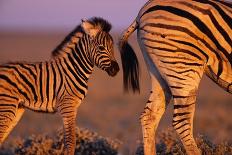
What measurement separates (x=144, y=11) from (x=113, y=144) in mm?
2573

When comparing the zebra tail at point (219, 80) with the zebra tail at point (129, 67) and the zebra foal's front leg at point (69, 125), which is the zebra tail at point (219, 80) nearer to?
the zebra tail at point (129, 67)

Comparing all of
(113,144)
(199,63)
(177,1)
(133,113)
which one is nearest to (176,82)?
(199,63)

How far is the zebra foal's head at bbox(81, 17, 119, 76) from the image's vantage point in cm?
814

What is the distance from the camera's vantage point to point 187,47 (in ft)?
23.2

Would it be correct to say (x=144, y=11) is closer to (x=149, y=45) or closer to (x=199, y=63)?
(x=149, y=45)

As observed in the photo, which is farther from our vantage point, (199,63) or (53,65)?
(53,65)

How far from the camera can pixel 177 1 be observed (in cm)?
726

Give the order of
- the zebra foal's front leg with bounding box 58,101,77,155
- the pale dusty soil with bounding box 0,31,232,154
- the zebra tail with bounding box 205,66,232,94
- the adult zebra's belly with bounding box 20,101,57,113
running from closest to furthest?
the zebra tail with bounding box 205,66,232,94 < the zebra foal's front leg with bounding box 58,101,77,155 < the adult zebra's belly with bounding box 20,101,57,113 < the pale dusty soil with bounding box 0,31,232,154

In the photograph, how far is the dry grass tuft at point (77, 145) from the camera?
862cm

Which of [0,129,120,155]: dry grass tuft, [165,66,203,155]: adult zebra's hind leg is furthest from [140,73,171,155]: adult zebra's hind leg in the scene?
[0,129,120,155]: dry grass tuft

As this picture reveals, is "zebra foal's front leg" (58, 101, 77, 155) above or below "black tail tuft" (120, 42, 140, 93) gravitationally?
below

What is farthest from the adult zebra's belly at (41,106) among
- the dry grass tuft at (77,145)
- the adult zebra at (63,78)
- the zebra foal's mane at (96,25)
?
the zebra foal's mane at (96,25)

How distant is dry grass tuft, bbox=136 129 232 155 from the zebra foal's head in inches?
55.5

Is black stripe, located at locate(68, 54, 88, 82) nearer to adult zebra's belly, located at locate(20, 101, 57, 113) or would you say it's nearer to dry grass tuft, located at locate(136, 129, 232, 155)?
adult zebra's belly, located at locate(20, 101, 57, 113)
